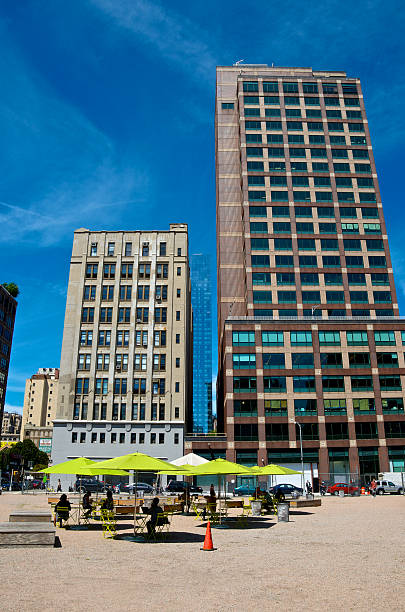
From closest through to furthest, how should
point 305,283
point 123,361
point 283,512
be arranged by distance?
point 283,512 < point 123,361 < point 305,283

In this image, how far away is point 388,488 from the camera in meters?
55.9

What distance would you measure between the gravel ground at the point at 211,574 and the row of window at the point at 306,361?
49888mm

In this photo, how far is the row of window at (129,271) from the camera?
78.6m

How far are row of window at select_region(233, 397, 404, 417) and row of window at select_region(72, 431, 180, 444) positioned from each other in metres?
10.9

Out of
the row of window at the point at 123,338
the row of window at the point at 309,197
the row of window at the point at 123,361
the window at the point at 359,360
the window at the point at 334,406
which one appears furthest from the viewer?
the row of window at the point at 309,197

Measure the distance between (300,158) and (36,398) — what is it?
137 m

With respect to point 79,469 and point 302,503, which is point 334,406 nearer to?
point 302,503

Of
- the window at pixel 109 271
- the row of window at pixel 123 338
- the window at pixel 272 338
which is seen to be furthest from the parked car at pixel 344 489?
the window at pixel 109 271

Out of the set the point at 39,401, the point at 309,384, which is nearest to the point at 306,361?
the point at 309,384

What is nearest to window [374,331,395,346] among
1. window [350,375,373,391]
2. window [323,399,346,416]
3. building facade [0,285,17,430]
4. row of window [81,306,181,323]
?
window [350,375,373,391]

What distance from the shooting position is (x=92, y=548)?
15.9 meters

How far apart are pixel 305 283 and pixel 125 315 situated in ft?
95.6

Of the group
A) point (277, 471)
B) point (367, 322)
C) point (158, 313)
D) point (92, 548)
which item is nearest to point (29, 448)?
point (158, 313)

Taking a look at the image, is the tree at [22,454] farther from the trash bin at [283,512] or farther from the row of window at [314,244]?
the trash bin at [283,512]
